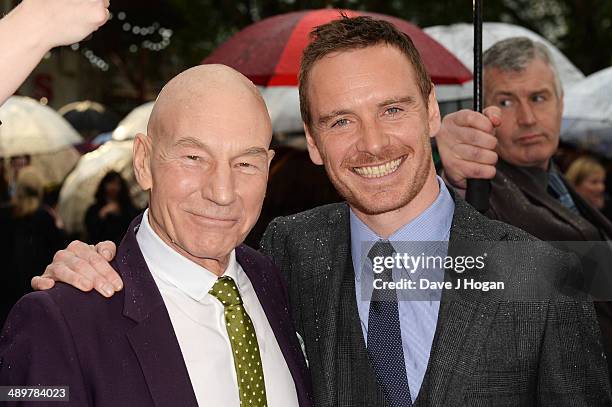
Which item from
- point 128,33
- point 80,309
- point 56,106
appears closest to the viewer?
point 80,309

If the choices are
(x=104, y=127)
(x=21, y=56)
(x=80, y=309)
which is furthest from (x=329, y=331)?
(x=104, y=127)

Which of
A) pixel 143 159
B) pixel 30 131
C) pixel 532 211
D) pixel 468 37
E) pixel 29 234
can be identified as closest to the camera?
pixel 143 159

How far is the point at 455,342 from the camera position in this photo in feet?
8.64

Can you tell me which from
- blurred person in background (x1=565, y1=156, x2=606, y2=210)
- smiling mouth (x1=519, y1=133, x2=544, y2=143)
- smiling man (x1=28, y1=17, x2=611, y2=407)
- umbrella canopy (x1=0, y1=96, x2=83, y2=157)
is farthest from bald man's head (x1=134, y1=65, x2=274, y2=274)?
umbrella canopy (x1=0, y1=96, x2=83, y2=157)

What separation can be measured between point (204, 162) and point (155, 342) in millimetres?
527

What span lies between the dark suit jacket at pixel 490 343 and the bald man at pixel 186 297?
0.53 ft

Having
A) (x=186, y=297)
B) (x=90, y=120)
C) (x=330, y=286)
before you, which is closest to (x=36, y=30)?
(x=186, y=297)

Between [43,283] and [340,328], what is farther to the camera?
[340,328]

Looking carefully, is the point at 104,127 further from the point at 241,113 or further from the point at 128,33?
the point at 241,113

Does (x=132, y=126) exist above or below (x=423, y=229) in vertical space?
below

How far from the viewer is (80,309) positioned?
7.54ft

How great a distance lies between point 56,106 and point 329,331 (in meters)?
26.8

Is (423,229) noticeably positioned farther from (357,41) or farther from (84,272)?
(84,272)

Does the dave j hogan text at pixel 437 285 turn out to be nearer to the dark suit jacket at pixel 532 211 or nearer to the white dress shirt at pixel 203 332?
the white dress shirt at pixel 203 332
